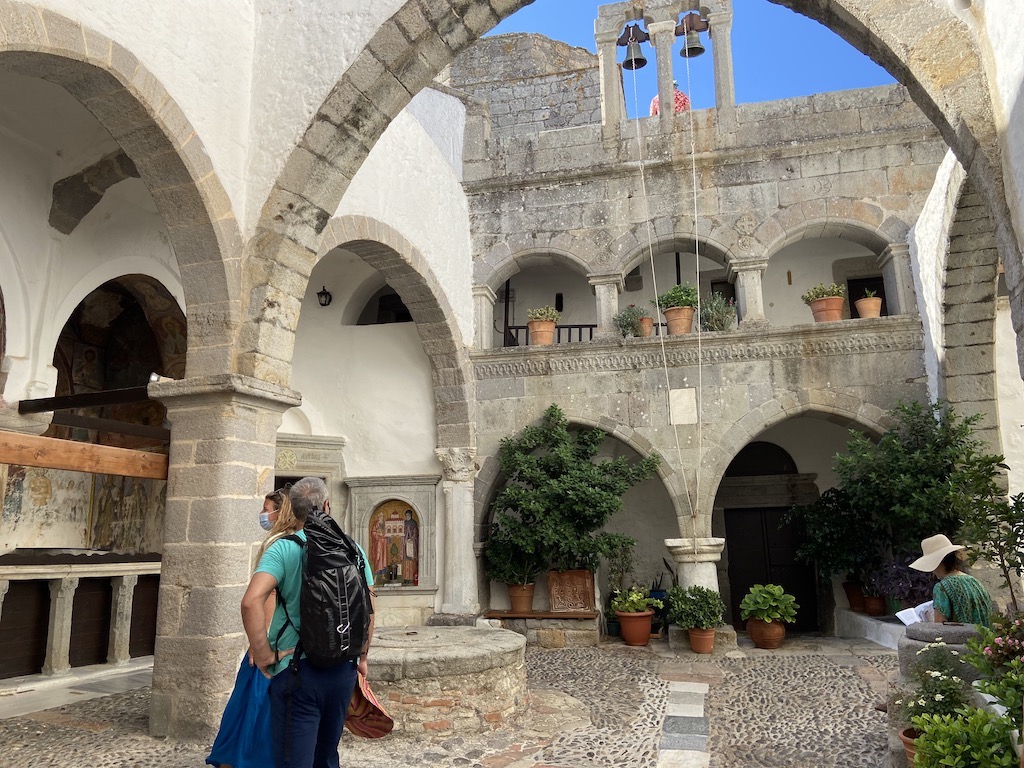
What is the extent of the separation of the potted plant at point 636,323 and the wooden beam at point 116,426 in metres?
4.67

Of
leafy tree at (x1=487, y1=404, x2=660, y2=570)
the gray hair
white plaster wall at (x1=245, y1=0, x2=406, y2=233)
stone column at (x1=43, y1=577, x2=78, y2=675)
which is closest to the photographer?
the gray hair

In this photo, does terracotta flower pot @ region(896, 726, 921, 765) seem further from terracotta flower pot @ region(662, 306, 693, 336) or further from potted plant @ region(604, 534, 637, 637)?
potted plant @ region(604, 534, 637, 637)

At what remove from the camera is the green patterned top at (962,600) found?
358 cm

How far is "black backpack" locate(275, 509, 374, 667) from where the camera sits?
7.43ft

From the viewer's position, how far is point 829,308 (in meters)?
7.70

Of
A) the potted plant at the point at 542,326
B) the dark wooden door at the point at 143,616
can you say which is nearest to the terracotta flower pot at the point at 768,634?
the potted plant at the point at 542,326

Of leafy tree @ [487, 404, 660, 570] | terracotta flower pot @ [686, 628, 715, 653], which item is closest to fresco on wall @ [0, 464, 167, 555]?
leafy tree @ [487, 404, 660, 570]

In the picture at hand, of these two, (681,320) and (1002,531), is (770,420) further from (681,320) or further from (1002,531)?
(1002,531)

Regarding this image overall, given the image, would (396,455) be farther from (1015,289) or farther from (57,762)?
(1015,289)

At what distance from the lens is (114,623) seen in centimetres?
690

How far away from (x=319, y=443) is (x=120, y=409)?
7.05ft

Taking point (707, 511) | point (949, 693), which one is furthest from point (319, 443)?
point (949, 693)

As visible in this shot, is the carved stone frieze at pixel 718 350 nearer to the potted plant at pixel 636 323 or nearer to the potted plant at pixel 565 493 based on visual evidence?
the potted plant at pixel 636 323

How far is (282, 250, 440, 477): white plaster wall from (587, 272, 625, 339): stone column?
1.97 metres
